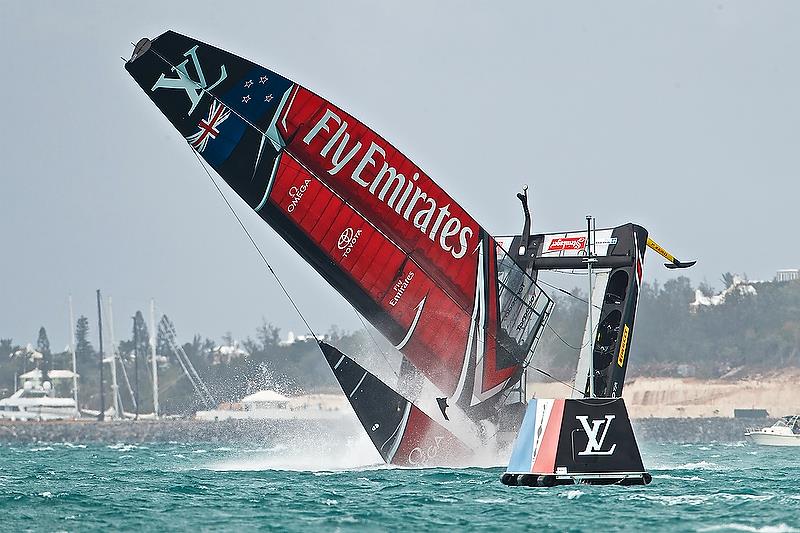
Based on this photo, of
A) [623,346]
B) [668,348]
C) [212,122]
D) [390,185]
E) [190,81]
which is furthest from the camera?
[668,348]

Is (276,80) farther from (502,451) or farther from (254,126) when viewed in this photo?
(502,451)

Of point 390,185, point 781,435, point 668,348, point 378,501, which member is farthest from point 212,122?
point 668,348

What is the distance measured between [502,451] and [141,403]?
286ft

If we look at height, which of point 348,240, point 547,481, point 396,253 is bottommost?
point 547,481

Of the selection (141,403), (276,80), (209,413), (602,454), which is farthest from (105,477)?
(141,403)

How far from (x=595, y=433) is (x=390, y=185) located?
8535 mm

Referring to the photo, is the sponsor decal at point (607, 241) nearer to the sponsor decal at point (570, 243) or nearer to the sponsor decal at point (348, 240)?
the sponsor decal at point (570, 243)

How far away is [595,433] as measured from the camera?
21453 millimetres

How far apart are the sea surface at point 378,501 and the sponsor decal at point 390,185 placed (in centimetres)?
519

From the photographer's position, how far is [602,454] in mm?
21531

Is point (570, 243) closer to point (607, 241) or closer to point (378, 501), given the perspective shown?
point (607, 241)

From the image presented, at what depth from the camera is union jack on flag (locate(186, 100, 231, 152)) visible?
88.5ft

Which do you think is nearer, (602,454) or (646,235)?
(602,454)

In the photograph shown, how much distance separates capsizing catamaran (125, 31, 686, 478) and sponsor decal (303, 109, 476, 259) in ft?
0.09
